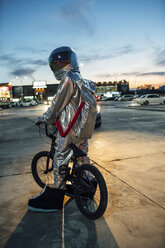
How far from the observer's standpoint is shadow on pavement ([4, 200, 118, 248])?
6.88ft

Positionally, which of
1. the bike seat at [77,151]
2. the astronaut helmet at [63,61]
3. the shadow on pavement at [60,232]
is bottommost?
the shadow on pavement at [60,232]

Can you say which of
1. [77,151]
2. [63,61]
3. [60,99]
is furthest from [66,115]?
[63,61]

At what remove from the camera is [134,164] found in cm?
431

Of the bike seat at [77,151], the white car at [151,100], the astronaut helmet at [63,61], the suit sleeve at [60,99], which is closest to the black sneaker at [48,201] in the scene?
the bike seat at [77,151]

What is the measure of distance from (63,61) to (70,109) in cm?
67

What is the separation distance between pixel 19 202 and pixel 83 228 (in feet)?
3.66

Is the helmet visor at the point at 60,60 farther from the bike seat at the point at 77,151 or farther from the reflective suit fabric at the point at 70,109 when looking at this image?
the bike seat at the point at 77,151

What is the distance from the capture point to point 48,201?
8.87 ft

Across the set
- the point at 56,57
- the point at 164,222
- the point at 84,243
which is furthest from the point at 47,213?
the point at 56,57

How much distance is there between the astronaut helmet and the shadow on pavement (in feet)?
6.05

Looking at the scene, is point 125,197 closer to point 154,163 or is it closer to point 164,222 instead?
point 164,222

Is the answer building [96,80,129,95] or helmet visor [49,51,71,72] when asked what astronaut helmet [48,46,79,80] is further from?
building [96,80,129,95]

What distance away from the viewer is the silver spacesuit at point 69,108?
2.55 metres

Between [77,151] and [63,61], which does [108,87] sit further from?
[77,151]
